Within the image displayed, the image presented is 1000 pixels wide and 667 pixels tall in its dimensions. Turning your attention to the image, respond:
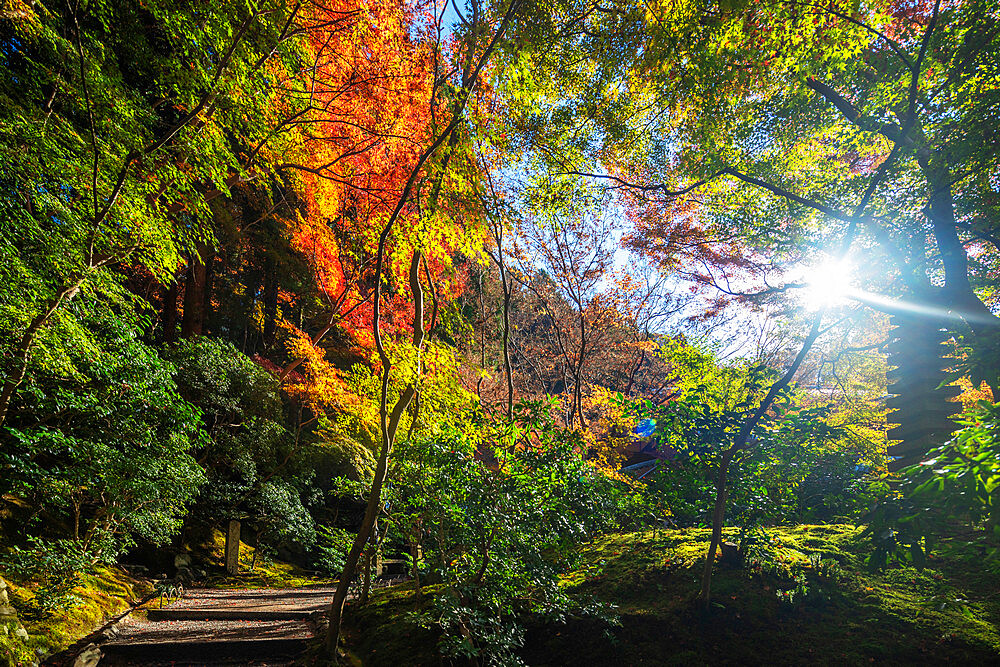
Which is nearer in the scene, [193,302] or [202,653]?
[202,653]

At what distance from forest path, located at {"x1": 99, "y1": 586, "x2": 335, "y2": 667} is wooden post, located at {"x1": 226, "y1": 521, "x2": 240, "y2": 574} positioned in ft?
4.48

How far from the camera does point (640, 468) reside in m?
12.2

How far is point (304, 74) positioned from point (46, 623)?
833 centimetres

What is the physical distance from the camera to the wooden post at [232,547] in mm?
8039

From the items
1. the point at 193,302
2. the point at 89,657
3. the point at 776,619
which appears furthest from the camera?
the point at 193,302

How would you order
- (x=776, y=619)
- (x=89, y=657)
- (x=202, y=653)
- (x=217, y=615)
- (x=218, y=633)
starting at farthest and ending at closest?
(x=217, y=615) → (x=218, y=633) → (x=202, y=653) → (x=89, y=657) → (x=776, y=619)

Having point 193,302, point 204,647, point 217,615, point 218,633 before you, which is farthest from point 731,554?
point 193,302

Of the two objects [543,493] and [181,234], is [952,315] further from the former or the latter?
[181,234]

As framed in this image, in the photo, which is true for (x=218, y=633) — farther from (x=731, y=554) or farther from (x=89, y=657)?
(x=731, y=554)

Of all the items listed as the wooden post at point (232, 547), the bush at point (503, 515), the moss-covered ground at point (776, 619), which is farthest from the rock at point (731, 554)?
the wooden post at point (232, 547)

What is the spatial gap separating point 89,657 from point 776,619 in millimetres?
6469

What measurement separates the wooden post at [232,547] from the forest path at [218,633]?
4.48ft

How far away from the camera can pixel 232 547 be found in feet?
26.9

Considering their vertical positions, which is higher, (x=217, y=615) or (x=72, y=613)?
(x=72, y=613)
